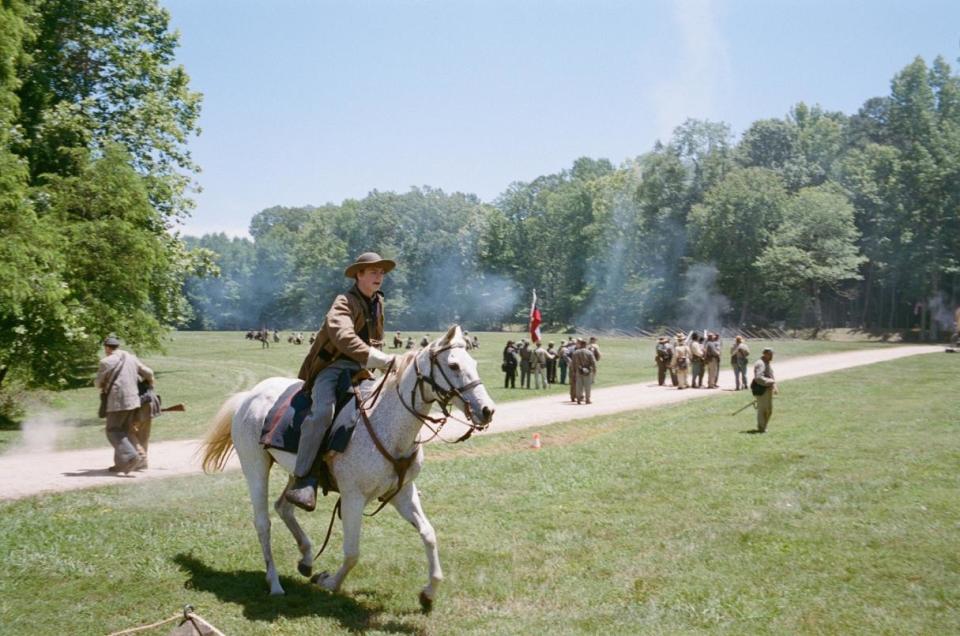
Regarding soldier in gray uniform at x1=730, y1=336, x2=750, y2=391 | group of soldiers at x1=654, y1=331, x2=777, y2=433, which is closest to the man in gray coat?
soldier in gray uniform at x1=730, y1=336, x2=750, y2=391

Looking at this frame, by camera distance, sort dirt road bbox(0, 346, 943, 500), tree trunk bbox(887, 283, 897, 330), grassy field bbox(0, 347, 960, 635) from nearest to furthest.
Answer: grassy field bbox(0, 347, 960, 635) → dirt road bbox(0, 346, 943, 500) → tree trunk bbox(887, 283, 897, 330)

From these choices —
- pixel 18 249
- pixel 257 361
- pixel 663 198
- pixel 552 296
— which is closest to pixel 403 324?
pixel 552 296

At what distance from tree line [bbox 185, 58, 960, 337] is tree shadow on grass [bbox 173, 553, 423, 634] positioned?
68.2 metres

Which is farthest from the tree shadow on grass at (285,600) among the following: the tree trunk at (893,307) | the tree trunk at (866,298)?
the tree trunk at (866,298)

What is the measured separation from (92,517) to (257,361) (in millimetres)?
40647

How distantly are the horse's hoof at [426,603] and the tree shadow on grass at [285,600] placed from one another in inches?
14.2

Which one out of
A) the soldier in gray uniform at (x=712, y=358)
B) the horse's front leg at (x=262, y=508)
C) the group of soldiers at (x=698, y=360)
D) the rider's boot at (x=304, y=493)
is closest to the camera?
the rider's boot at (x=304, y=493)

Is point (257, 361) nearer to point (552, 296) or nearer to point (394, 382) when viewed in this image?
point (394, 382)

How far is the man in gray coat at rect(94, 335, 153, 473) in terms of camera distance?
13320 millimetres

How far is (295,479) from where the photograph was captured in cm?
730

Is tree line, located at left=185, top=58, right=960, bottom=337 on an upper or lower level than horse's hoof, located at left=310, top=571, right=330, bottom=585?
upper

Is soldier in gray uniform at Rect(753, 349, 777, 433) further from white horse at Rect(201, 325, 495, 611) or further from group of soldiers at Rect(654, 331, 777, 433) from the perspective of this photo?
white horse at Rect(201, 325, 495, 611)

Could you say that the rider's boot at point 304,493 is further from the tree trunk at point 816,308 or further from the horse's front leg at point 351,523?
the tree trunk at point 816,308

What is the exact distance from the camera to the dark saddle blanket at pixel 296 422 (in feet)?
23.7
